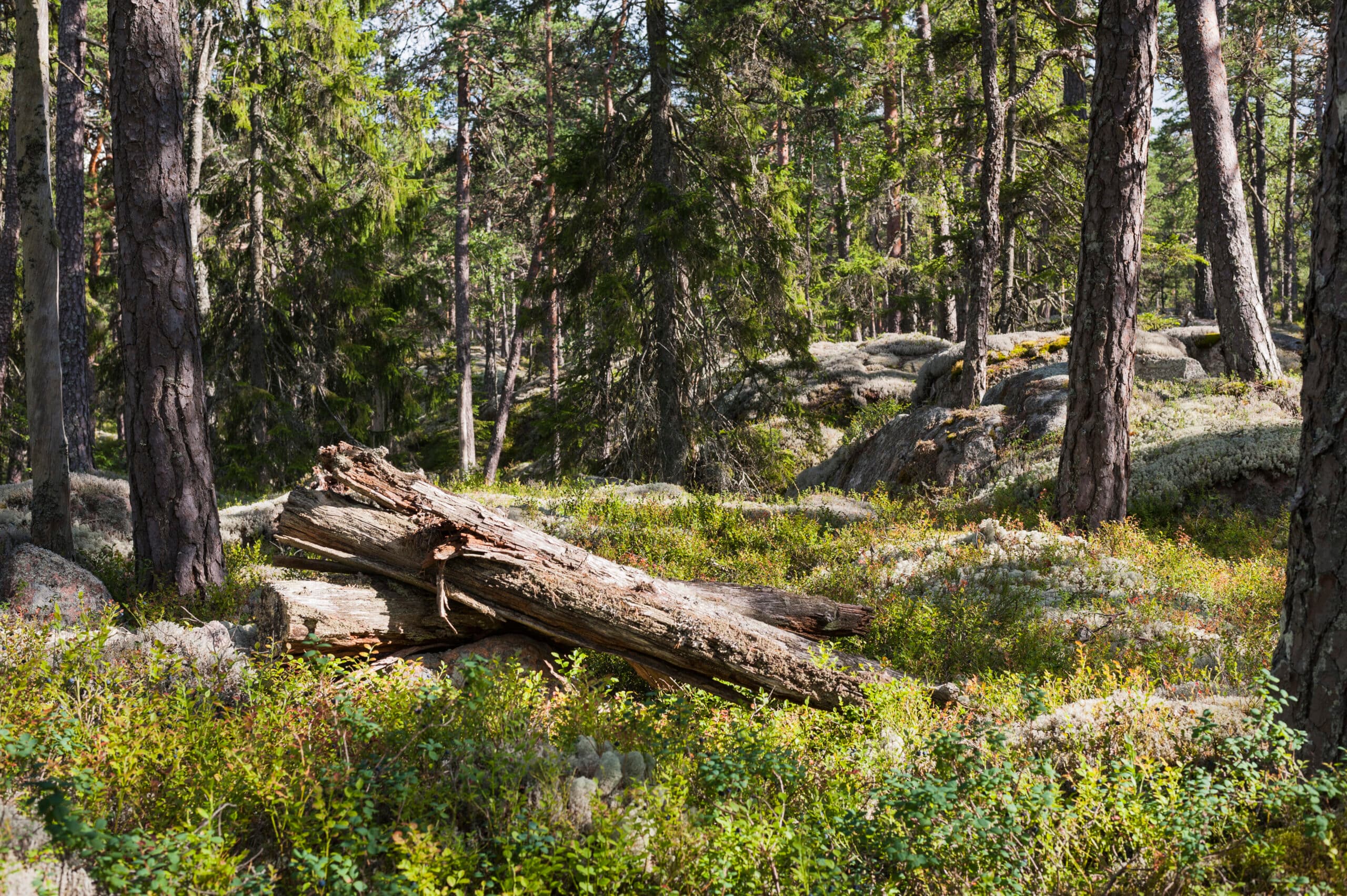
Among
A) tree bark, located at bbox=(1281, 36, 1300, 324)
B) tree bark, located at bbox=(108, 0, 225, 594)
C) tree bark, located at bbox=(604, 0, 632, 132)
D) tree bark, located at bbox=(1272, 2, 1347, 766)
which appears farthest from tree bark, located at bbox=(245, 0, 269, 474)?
tree bark, located at bbox=(1281, 36, 1300, 324)

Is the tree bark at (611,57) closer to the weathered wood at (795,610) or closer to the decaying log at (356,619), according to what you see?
the weathered wood at (795,610)

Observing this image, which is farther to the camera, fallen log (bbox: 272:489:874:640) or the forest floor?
fallen log (bbox: 272:489:874:640)

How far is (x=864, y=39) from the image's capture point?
1555 cm

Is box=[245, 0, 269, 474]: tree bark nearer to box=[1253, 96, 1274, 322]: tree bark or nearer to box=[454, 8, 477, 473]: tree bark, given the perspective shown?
box=[454, 8, 477, 473]: tree bark

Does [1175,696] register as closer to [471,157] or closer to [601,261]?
[601,261]

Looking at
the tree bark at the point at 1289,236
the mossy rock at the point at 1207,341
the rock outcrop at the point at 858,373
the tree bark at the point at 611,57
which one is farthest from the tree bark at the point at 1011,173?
the tree bark at the point at 1289,236

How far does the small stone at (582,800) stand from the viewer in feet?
11.5

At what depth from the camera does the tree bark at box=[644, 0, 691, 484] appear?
→ 1369 centimetres

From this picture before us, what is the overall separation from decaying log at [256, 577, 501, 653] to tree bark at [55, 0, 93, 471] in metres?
8.93

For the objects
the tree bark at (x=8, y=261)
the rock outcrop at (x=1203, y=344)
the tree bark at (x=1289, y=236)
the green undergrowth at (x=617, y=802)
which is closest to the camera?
the green undergrowth at (x=617, y=802)

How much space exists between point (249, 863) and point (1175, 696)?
475cm

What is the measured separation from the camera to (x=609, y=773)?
3.79 meters

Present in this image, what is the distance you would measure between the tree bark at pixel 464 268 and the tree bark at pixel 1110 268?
14.2 metres

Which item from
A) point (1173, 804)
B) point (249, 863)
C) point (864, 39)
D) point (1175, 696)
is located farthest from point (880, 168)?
point (249, 863)
